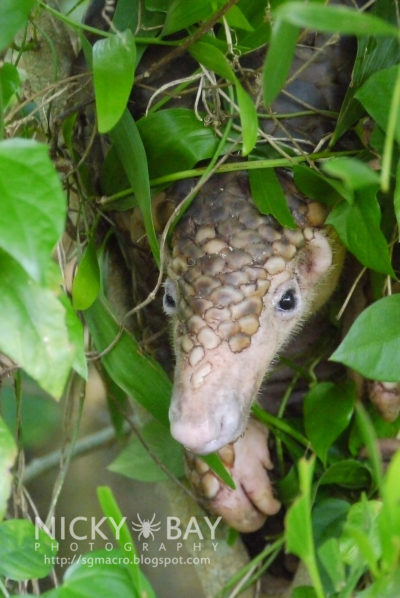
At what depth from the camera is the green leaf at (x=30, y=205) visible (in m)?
0.70

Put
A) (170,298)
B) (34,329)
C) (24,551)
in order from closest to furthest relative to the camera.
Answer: (34,329) → (24,551) → (170,298)

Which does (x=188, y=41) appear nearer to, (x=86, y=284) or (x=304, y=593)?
(x=86, y=284)

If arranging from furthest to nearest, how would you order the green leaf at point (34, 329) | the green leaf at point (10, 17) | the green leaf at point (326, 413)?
the green leaf at point (326, 413) → the green leaf at point (10, 17) → the green leaf at point (34, 329)

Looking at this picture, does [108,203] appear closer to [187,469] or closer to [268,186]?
[268,186]

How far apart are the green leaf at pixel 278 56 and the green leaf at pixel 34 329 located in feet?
0.82

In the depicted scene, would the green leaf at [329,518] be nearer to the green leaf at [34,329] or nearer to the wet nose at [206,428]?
the wet nose at [206,428]

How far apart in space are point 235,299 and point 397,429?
0.36 metres

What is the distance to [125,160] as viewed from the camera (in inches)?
40.1

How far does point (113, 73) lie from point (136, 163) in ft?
0.37

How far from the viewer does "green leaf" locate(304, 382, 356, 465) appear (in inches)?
46.8

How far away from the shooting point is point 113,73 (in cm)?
91

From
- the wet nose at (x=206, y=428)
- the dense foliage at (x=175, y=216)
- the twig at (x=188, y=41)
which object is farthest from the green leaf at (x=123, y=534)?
the twig at (x=188, y=41)

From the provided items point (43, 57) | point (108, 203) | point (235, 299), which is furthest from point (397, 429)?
point (43, 57)

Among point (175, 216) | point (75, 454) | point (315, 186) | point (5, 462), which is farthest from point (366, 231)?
point (75, 454)
